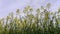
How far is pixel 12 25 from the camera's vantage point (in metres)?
2.37

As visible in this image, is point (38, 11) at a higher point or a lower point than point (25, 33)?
higher

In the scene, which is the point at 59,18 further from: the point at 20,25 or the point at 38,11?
the point at 20,25

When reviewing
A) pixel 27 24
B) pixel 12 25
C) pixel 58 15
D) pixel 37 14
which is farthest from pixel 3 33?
pixel 58 15

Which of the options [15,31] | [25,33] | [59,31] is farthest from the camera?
[15,31]

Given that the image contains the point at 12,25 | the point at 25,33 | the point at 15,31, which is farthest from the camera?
the point at 12,25

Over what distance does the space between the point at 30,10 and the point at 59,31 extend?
0.61 metres

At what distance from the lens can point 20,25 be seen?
229 cm

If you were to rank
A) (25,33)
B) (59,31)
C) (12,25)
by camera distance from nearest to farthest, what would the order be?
(59,31), (25,33), (12,25)

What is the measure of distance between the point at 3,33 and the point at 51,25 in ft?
2.16

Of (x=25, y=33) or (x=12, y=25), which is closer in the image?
(x=25, y=33)

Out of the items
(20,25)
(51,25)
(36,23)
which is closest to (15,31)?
(20,25)

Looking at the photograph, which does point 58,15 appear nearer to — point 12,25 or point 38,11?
point 38,11

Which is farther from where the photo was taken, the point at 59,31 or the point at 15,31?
the point at 15,31

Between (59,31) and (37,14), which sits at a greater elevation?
(37,14)
